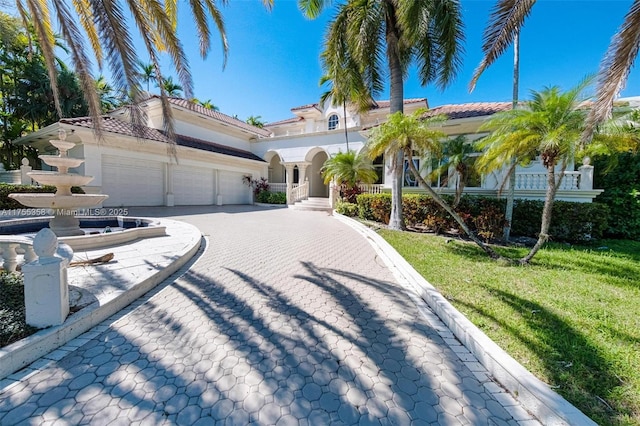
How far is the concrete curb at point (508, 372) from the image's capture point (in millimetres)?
2064

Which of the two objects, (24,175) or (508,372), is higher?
(24,175)

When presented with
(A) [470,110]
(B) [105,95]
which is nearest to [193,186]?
(B) [105,95]

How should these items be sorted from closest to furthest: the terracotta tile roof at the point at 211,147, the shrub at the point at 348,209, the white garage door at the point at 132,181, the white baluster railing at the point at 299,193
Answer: the white garage door at the point at 132,181, the shrub at the point at 348,209, the terracotta tile roof at the point at 211,147, the white baluster railing at the point at 299,193

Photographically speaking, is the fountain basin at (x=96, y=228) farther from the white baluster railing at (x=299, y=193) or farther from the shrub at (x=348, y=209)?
the white baluster railing at (x=299, y=193)

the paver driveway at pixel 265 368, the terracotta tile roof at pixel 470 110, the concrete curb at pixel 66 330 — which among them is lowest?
the paver driveway at pixel 265 368

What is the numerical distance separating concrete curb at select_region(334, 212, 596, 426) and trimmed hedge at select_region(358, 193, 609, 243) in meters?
6.13

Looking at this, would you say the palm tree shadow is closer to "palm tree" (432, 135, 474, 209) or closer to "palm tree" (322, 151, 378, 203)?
"palm tree" (432, 135, 474, 209)

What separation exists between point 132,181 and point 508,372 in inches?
761

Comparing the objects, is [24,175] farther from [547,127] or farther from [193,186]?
[547,127]

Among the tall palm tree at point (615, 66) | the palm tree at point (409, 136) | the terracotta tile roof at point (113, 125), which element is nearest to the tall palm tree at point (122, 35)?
the palm tree at point (409, 136)

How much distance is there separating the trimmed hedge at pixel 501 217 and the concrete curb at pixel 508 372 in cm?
613

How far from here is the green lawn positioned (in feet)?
7.80

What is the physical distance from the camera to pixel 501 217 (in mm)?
9148

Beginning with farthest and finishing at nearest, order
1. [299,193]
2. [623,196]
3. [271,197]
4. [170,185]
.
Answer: [271,197] < [299,193] < [170,185] < [623,196]
